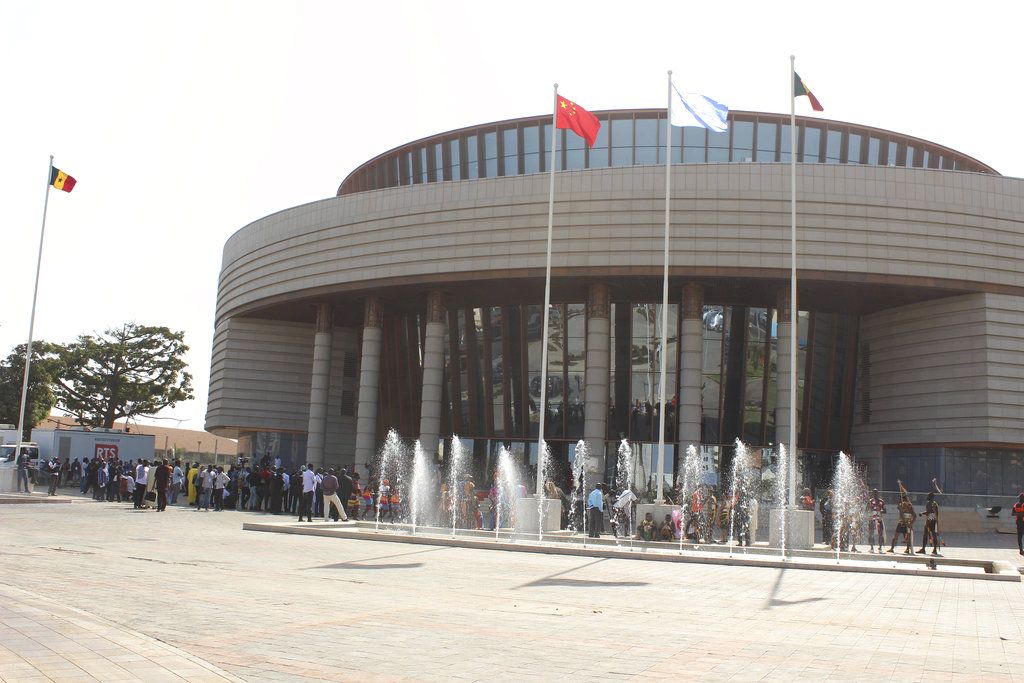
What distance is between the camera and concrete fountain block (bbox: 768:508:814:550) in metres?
25.3

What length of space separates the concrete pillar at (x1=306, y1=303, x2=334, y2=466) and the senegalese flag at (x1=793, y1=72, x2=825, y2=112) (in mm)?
25860

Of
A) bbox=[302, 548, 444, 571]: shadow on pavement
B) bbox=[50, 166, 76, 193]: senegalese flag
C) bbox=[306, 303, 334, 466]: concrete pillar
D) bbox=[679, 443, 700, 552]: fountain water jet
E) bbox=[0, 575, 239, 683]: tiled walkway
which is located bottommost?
bbox=[302, 548, 444, 571]: shadow on pavement

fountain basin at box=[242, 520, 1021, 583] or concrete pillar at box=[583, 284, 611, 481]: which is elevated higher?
concrete pillar at box=[583, 284, 611, 481]

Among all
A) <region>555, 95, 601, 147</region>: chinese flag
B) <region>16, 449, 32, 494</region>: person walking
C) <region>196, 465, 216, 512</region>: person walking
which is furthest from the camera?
<region>16, 449, 32, 494</region>: person walking

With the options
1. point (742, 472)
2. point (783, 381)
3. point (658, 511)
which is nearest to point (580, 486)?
point (742, 472)

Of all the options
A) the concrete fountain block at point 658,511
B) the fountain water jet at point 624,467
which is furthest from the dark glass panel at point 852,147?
the concrete fountain block at point 658,511

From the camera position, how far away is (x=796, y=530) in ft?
83.5

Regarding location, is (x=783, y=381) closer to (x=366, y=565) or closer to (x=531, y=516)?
(x=531, y=516)

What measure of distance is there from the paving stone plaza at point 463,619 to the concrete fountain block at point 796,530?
656 cm

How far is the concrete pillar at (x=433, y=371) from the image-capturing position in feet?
138

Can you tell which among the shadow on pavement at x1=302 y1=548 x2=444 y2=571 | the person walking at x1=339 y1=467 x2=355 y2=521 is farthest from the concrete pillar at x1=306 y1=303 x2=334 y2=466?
the shadow on pavement at x1=302 y1=548 x2=444 y2=571

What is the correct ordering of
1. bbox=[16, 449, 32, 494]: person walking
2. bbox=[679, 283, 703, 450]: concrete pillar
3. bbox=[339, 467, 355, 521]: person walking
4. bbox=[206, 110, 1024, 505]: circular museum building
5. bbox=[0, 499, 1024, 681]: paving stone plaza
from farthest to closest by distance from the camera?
bbox=[16, 449, 32, 494]: person walking
bbox=[679, 283, 703, 450]: concrete pillar
bbox=[206, 110, 1024, 505]: circular museum building
bbox=[339, 467, 355, 521]: person walking
bbox=[0, 499, 1024, 681]: paving stone plaza

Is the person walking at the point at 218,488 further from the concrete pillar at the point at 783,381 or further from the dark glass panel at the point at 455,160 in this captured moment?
the concrete pillar at the point at 783,381

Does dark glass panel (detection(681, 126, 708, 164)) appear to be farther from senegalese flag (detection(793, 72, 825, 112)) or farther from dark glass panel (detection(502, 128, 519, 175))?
senegalese flag (detection(793, 72, 825, 112))
